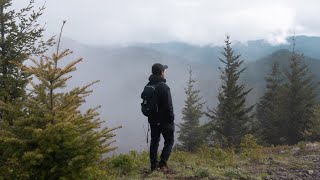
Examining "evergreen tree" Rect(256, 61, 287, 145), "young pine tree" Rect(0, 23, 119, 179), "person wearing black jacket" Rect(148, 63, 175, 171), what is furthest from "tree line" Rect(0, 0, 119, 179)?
"evergreen tree" Rect(256, 61, 287, 145)

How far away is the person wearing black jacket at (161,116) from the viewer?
9250mm

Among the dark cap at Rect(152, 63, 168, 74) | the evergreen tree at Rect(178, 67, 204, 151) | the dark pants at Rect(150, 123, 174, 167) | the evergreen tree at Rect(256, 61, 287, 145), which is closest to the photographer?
the dark cap at Rect(152, 63, 168, 74)

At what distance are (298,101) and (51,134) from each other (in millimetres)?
44213

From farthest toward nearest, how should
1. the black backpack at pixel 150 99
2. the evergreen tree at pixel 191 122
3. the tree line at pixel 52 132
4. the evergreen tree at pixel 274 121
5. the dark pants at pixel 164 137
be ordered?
1. the evergreen tree at pixel 191 122
2. the evergreen tree at pixel 274 121
3. the dark pants at pixel 164 137
4. the black backpack at pixel 150 99
5. the tree line at pixel 52 132

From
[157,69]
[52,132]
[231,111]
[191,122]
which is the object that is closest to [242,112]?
[231,111]

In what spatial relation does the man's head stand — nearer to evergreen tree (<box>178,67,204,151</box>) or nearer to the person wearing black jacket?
the person wearing black jacket

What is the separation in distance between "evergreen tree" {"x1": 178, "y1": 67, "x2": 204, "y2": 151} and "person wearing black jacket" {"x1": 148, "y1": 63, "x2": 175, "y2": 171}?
125 ft

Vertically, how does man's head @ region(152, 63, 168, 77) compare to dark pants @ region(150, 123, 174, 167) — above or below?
above

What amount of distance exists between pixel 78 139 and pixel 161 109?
146 inches

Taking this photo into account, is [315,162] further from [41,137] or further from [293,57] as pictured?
[293,57]

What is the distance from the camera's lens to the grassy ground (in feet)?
31.0

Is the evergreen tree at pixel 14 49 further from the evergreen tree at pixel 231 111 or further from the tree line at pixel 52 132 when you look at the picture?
the evergreen tree at pixel 231 111

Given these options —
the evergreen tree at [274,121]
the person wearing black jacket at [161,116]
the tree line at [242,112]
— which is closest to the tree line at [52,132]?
the person wearing black jacket at [161,116]

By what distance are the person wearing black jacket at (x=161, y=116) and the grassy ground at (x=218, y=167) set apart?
2.16 feet
